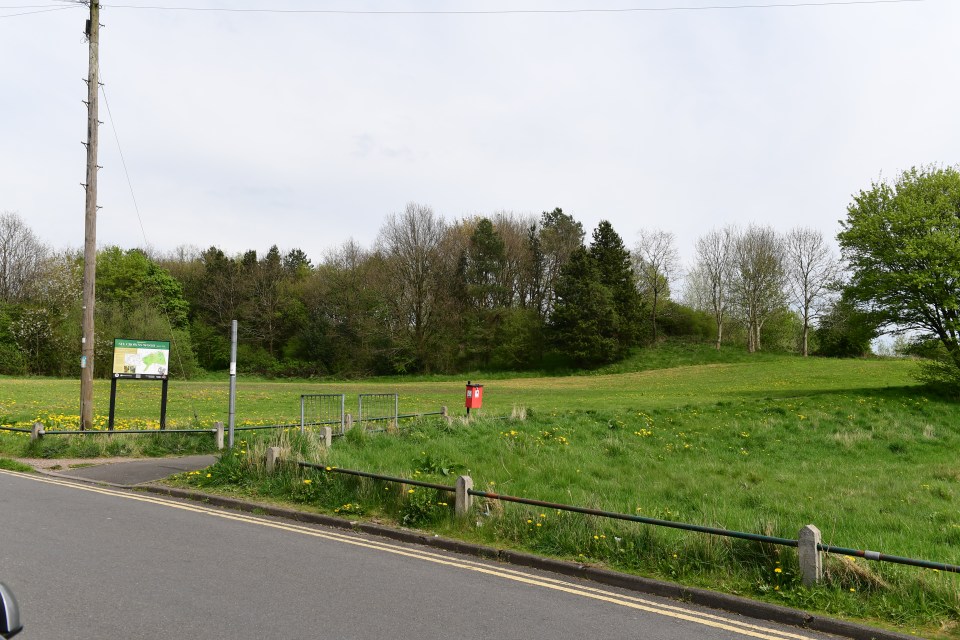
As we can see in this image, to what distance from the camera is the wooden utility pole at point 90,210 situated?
16656 millimetres

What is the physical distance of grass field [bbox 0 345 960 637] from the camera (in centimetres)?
637

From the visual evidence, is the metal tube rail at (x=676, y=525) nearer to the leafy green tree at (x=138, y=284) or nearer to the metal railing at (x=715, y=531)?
the metal railing at (x=715, y=531)

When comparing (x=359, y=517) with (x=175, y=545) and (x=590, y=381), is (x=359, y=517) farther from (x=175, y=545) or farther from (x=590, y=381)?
(x=590, y=381)

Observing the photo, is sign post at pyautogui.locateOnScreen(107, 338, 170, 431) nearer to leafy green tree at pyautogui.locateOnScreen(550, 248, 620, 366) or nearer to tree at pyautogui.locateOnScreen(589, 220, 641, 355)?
leafy green tree at pyautogui.locateOnScreen(550, 248, 620, 366)

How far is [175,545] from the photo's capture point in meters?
7.57

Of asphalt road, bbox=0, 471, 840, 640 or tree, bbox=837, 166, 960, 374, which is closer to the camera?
asphalt road, bbox=0, 471, 840, 640

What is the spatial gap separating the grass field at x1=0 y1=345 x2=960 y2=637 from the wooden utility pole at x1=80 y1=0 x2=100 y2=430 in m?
1.79

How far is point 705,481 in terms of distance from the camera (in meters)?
12.7

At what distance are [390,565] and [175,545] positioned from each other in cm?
263

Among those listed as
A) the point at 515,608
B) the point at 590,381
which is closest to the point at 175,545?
the point at 515,608

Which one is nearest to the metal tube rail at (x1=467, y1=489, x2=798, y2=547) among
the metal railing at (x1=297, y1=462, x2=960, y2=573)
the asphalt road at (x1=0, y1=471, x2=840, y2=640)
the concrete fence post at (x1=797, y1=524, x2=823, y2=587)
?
the metal railing at (x1=297, y1=462, x2=960, y2=573)

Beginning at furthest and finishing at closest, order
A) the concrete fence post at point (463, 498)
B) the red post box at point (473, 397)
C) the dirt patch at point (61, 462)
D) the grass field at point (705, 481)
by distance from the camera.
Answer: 1. the red post box at point (473, 397)
2. the dirt patch at point (61, 462)
3. the concrete fence post at point (463, 498)
4. the grass field at point (705, 481)

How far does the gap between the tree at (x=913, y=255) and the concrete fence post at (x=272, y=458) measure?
28.5m

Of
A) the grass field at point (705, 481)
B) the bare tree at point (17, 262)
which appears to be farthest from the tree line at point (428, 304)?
the grass field at point (705, 481)
